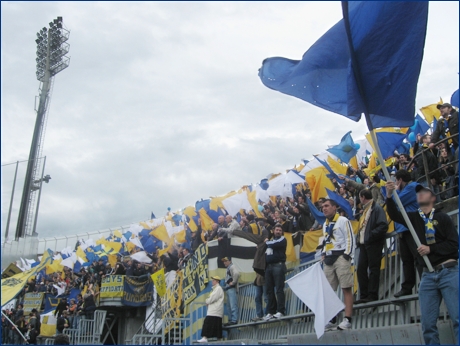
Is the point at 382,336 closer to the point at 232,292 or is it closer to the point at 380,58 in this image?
the point at 380,58

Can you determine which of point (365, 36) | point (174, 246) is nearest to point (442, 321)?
point (365, 36)

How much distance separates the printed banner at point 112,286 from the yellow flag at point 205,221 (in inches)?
181

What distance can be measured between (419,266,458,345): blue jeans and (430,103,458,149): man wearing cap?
5063 mm

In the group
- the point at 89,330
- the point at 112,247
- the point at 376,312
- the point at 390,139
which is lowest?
the point at 376,312

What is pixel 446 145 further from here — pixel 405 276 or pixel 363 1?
pixel 363 1

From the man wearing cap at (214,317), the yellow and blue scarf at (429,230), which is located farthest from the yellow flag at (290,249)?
the yellow and blue scarf at (429,230)

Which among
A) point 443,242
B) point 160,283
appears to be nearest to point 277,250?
point 443,242

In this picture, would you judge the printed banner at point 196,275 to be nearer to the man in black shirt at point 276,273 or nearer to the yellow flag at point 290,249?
the yellow flag at point 290,249

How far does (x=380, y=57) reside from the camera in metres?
6.61

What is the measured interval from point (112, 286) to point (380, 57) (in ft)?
54.6

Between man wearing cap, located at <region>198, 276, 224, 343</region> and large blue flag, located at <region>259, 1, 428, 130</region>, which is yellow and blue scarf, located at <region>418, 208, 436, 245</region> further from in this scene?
man wearing cap, located at <region>198, 276, 224, 343</region>

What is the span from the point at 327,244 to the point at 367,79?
9.49 feet

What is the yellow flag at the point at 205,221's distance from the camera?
58.3ft

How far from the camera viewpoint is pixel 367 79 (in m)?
6.68
